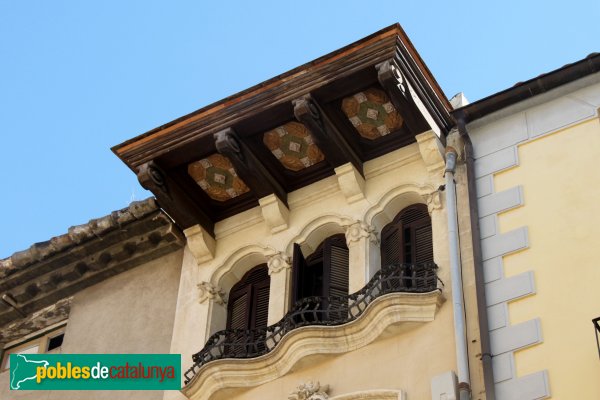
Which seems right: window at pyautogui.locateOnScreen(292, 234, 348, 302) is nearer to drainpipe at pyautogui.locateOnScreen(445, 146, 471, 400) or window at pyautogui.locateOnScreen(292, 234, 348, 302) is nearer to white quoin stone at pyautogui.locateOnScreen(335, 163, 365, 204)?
white quoin stone at pyautogui.locateOnScreen(335, 163, 365, 204)

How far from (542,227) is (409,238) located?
6.09 ft

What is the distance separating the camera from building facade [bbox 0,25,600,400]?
13977 mm

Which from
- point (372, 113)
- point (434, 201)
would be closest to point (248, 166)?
point (372, 113)

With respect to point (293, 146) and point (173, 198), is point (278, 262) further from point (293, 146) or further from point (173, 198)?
point (173, 198)

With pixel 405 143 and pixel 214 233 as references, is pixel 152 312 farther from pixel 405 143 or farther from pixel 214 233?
pixel 405 143

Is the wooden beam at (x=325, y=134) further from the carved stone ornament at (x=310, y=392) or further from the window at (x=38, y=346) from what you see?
the window at (x=38, y=346)

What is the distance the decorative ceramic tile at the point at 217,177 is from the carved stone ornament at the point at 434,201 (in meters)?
2.67

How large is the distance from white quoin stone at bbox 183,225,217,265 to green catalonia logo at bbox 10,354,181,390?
1.41 m

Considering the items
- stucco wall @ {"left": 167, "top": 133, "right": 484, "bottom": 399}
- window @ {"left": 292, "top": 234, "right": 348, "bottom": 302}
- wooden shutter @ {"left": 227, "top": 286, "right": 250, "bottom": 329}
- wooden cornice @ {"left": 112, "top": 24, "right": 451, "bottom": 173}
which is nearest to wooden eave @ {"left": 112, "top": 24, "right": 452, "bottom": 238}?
wooden cornice @ {"left": 112, "top": 24, "right": 451, "bottom": 173}

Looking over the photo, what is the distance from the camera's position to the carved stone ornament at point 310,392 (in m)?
14.5

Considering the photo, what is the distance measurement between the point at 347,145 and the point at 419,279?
2.47 metres

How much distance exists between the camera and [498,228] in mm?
14875

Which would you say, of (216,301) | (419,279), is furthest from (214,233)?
(419,279)

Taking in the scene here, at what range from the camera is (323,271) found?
52.9 feet
